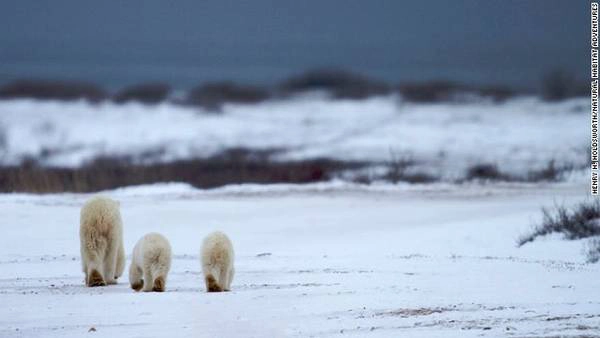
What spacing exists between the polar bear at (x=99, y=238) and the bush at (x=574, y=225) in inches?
363

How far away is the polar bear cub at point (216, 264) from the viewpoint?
12.1 meters

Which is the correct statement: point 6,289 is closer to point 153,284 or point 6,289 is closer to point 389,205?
point 153,284

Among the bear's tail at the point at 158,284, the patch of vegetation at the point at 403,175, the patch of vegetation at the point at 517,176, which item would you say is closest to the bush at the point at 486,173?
the patch of vegetation at the point at 517,176

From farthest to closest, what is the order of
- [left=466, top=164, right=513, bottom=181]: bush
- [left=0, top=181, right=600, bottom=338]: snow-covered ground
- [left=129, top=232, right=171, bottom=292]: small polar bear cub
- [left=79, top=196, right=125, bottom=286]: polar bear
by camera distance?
[left=466, top=164, right=513, bottom=181]: bush → [left=79, top=196, right=125, bottom=286]: polar bear → [left=129, top=232, right=171, bottom=292]: small polar bear cub → [left=0, top=181, right=600, bottom=338]: snow-covered ground

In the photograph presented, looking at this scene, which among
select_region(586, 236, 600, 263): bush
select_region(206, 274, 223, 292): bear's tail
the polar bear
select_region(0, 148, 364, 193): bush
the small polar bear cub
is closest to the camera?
select_region(206, 274, 223, 292): bear's tail

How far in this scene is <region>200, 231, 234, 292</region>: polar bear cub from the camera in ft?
39.7

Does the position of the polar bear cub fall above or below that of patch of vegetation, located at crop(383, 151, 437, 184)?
below

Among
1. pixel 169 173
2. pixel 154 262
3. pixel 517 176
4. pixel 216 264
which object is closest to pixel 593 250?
pixel 216 264

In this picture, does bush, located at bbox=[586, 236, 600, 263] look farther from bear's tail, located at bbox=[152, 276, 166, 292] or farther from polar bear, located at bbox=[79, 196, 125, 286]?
polar bear, located at bbox=[79, 196, 125, 286]

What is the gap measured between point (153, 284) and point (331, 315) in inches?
110

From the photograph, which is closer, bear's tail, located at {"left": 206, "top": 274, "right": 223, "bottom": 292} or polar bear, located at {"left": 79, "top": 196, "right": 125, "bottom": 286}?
bear's tail, located at {"left": 206, "top": 274, "right": 223, "bottom": 292}

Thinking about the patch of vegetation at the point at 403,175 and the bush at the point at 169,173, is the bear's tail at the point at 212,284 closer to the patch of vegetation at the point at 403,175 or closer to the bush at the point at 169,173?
the bush at the point at 169,173

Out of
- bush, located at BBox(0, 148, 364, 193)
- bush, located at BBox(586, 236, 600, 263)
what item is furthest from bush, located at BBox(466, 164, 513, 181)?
bush, located at BBox(586, 236, 600, 263)

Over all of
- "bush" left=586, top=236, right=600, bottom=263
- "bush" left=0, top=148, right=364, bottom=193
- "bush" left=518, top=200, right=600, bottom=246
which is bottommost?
"bush" left=586, top=236, right=600, bottom=263
